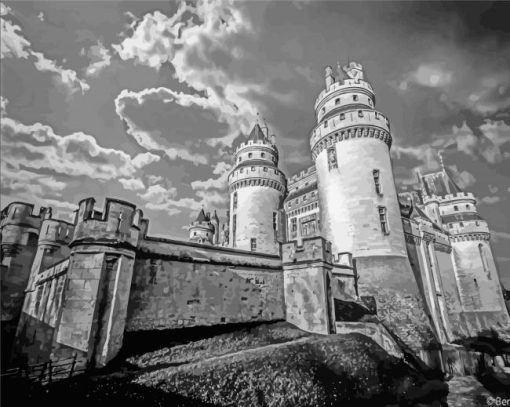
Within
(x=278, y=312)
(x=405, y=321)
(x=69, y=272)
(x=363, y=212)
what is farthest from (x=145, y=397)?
(x=363, y=212)

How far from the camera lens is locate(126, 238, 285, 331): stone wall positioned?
10656 mm

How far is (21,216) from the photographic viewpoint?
17078 millimetres

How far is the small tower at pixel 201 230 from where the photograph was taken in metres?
42.7

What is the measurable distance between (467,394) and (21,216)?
1087 inches

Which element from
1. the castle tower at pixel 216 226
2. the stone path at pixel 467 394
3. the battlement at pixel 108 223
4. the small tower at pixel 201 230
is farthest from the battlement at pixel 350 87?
the castle tower at pixel 216 226

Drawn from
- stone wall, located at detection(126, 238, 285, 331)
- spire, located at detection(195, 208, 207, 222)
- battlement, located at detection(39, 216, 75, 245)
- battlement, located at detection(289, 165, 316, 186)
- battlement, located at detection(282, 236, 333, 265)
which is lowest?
stone wall, located at detection(126, 238, 285, 331)

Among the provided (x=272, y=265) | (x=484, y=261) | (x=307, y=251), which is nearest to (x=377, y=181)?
(x=307, y=251)

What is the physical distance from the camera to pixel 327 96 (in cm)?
2544

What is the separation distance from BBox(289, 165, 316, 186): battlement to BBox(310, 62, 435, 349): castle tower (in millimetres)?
6760

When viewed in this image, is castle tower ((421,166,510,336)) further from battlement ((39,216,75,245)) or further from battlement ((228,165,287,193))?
battlement ((39,216,75,245))

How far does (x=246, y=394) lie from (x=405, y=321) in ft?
44.1

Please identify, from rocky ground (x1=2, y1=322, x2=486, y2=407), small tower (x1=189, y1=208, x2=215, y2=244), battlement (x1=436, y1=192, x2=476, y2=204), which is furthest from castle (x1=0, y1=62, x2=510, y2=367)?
small tower (x1=189, y1=208, x2=215, y2=244)

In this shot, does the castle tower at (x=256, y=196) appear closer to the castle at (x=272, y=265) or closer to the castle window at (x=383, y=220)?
the castle at (x=272, y=265)

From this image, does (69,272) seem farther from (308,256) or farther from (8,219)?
(8,219)
